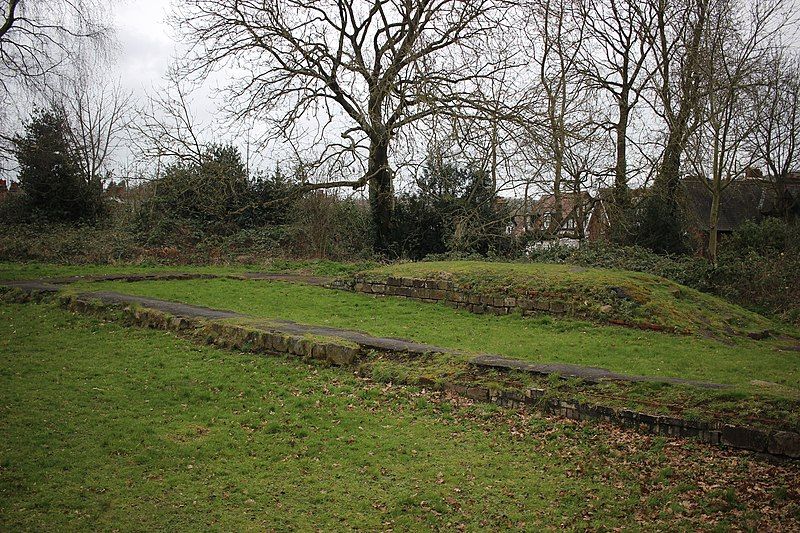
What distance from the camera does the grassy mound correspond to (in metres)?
11.8

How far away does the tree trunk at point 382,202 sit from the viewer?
838 inches

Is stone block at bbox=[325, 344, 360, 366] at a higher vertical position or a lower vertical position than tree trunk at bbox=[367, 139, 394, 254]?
lower

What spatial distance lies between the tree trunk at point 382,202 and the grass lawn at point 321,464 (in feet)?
44.6

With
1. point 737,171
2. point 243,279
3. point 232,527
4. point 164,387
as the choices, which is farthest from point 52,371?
point 737,171

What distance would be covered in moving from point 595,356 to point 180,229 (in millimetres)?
17181

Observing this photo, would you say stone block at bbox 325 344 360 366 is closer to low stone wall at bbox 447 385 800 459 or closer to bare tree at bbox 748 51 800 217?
low stone wall at bbox 447 385 800 459

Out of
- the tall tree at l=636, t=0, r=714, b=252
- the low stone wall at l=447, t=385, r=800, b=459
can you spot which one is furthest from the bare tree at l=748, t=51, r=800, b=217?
the low stone wall at l=447, t=385, r=800, b=459

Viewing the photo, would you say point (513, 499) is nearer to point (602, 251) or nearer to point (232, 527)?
point (232, 527)

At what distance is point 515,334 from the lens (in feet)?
36.5

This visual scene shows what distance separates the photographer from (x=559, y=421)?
6.83 m

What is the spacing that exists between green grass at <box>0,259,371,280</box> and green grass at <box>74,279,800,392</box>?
2656 millimetres

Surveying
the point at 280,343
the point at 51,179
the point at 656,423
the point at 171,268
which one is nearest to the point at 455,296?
the point at 280,343

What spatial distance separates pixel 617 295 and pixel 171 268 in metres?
12.8

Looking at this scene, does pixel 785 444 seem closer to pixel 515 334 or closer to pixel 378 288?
pixel 515 334
